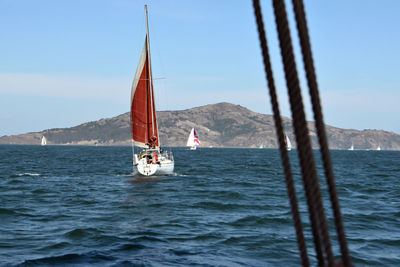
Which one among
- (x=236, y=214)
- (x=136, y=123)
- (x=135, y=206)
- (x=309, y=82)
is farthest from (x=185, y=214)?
(x=136, y=123)

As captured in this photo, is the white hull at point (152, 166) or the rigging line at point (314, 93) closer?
the rigging line at point (314, 93)

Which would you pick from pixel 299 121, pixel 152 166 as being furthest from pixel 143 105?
pixel 299 121

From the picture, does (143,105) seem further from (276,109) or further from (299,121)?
(299,121)

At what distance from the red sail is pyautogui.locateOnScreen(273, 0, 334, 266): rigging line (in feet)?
109

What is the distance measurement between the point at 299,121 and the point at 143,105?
33.9 m

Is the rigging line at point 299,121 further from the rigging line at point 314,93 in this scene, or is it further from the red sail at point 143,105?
the red sail at point 143,105

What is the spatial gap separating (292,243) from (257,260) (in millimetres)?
2100

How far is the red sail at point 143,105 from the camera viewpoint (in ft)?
117

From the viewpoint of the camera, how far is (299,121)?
2332mm

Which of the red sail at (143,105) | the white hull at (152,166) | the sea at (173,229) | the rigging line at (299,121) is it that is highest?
the red sail at (143,105)

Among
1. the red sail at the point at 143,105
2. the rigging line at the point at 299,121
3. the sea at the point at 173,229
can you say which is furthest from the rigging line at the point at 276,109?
the red sail at the point at 143,105

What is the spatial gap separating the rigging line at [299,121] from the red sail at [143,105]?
3329 centimetres

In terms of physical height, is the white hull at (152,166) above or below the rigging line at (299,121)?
below

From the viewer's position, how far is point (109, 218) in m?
15.4
